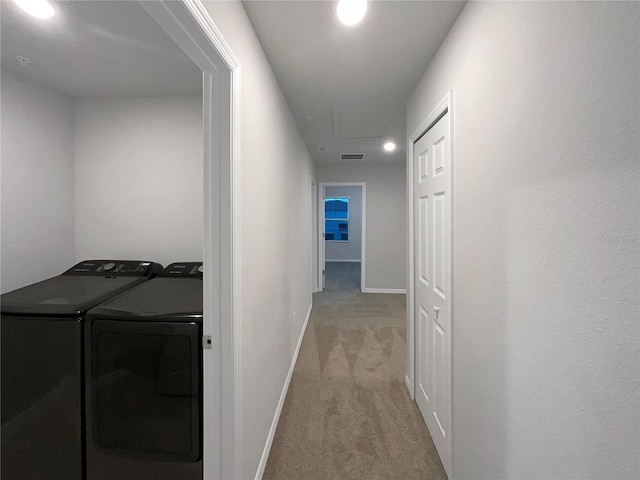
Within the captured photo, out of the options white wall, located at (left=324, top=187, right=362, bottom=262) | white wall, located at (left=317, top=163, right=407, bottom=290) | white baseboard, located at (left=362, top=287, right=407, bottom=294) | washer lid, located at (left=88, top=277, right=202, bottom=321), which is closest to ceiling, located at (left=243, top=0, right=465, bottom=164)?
washer lid, located at (left=88, top=277, right=202, bottom=321)

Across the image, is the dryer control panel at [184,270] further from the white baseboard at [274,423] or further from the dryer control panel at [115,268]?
the white baseboard at [274,423]

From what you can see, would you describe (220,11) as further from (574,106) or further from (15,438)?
(15,438)

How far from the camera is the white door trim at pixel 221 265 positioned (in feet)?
3.82

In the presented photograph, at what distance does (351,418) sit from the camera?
2029mm

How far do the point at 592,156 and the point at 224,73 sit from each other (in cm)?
123

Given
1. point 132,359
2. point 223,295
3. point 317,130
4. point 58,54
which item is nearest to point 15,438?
point 132,359

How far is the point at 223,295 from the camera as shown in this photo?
1.19 m

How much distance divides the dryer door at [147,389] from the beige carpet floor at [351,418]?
63 centimetres

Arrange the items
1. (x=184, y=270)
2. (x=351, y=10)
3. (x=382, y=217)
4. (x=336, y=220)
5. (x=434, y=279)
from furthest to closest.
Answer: (x=336, y=220), (x=382, y=217), (x=184, y=270), (x=434, y=279), (x=351, y=10)

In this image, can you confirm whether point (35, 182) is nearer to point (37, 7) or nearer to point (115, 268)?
point (115, 268)

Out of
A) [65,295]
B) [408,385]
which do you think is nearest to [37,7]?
[65,295]

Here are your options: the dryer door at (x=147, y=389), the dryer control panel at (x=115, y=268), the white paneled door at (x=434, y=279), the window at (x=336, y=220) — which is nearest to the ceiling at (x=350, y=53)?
the white paneled door at (x=434, y=279)

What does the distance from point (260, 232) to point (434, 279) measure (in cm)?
112

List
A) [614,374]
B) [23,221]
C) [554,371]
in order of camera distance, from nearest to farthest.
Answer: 1. [614,374]
2. [554,371]
3. [23,221]
